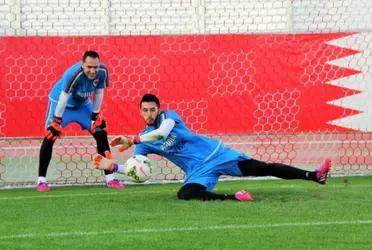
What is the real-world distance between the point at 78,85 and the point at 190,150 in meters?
1.62

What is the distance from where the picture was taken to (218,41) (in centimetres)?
1255

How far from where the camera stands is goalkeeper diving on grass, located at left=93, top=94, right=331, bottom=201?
8.55 m

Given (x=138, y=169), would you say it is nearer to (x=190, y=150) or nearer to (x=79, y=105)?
(x=190, y=150)

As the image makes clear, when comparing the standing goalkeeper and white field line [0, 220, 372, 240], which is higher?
the standing goalkeeper

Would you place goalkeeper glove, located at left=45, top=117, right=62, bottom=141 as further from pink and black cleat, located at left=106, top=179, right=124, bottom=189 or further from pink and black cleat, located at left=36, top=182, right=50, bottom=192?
pink and black cleat, located at left=106, top=179, right=124, bottom=189

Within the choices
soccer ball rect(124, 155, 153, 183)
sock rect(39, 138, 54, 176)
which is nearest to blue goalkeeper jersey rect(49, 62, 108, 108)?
sock rect(39, 138, 54, 176)

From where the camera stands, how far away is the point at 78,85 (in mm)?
9836

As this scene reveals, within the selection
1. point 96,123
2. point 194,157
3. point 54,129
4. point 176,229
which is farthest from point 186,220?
point 96,123

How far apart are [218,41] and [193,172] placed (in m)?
4.08

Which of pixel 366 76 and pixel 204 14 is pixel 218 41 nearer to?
pixel 366 76

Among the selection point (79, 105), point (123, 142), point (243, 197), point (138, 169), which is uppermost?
point (79, 105)

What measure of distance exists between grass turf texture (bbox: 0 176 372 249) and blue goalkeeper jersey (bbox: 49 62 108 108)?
0.98m

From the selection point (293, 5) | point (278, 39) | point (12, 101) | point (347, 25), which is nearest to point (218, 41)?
point (278, 39)

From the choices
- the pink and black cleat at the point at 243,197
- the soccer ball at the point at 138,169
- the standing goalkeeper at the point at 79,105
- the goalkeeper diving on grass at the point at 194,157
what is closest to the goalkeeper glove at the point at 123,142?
the goalkeeper diving on grass at the point at 194,157
